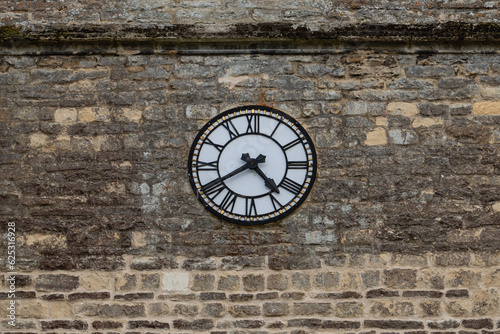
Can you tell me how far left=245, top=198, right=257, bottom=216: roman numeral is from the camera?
4672mm

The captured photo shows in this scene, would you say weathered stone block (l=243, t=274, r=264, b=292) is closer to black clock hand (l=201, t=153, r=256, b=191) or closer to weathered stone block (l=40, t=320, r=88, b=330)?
black clock hand (l=201, t=153, r=256, b=191)

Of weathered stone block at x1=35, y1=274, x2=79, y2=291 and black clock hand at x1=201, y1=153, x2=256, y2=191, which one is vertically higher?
black clock hand at x1=201, y1=153, x2=256, y2=191

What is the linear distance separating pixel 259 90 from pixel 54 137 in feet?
5.81

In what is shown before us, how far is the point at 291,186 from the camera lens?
15.4 ft

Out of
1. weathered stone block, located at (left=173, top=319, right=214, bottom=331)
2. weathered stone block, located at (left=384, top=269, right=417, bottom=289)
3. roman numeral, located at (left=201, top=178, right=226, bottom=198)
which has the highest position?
roman numeral, located at (left=201, top=178, right=226, bottom=198)

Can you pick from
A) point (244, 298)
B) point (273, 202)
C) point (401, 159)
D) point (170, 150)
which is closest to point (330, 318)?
point (244, 298)

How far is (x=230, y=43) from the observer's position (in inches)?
191

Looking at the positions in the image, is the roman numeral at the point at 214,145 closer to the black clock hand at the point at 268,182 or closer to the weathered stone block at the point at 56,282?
the black clock hand at the point at 268,182

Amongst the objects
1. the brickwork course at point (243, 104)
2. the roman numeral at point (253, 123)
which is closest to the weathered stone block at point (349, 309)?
the brickwork course at point (243, 104)

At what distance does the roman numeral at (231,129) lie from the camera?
4746 mm

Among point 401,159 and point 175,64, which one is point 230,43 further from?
point 401,159

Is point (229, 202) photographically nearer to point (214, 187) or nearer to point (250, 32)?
point (214, 187)

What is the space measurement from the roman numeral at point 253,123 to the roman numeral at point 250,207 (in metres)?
0.58

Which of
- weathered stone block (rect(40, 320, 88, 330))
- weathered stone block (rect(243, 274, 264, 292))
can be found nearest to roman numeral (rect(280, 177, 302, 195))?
weathered stone block (rect(243, 274, 264, 292))
